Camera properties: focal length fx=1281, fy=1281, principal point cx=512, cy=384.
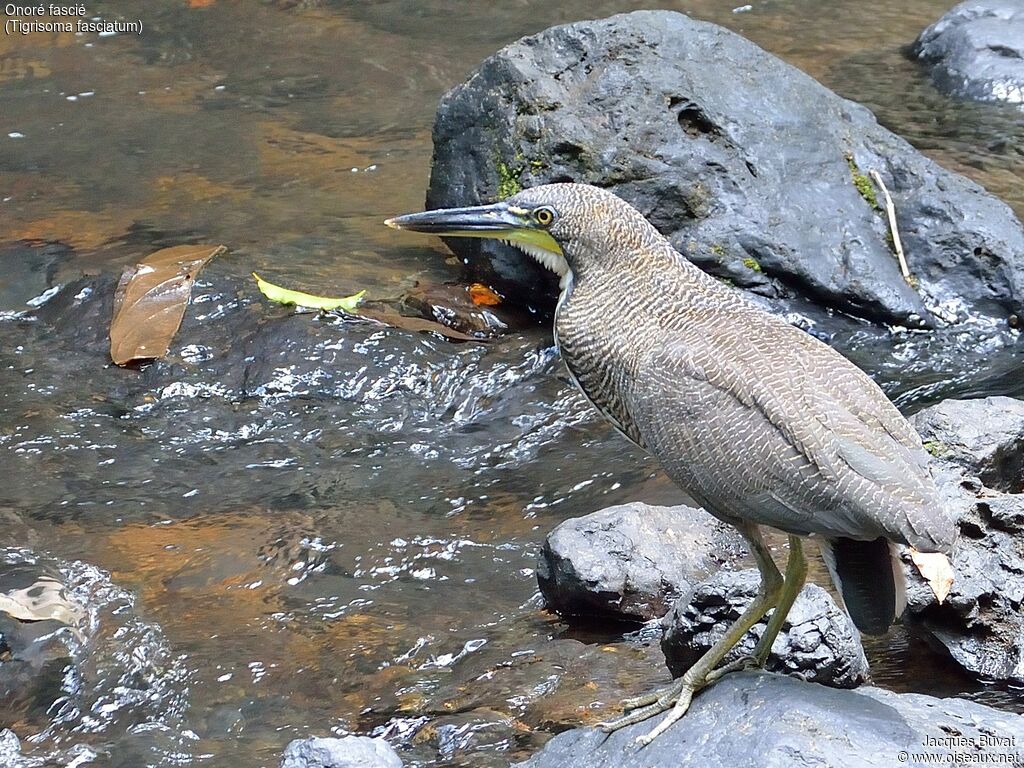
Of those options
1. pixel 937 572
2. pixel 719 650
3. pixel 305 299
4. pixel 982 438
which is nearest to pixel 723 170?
pixel 305 299

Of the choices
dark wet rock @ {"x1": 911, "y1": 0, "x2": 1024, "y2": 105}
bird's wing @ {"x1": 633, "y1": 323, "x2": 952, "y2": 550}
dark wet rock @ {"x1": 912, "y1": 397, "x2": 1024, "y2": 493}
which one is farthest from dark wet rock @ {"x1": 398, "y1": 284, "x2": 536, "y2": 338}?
dark wet rock @ {"x1": 911, "y1": 0, "x2": 1024, "y2": 105}

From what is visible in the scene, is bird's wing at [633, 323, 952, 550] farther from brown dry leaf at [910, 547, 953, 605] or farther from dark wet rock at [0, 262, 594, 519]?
dark wet rock at [0, 262, 594, 519]

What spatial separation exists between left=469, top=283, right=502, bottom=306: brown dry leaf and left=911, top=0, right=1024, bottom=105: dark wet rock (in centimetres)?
487

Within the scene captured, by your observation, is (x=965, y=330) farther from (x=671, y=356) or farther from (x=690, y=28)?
(x=671, y=356)

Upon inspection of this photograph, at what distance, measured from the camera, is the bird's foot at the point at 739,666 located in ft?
11.4

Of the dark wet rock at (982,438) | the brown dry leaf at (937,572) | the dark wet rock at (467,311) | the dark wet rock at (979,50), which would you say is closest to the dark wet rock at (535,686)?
the brown dry leaf at (937,572)

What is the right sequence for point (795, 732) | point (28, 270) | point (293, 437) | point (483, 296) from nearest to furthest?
1. point (795, 732)
2. point (293, 437)
3. point (483, 296)
4. point (28, 270)

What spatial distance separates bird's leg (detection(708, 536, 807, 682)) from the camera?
11.3 ft

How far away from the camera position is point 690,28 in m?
7.04

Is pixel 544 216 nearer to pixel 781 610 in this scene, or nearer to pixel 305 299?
pixel 781 610

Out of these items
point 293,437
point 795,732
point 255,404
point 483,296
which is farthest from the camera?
point 483,296

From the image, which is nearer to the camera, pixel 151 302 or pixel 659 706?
pixel 659 706

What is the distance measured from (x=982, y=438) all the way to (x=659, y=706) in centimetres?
193

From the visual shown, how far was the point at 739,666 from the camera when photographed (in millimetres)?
3539
